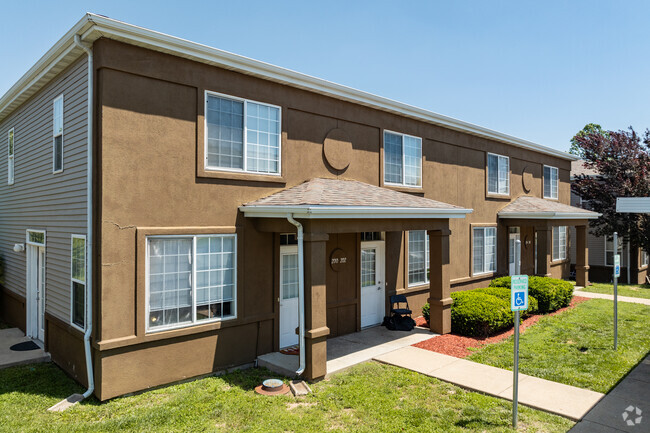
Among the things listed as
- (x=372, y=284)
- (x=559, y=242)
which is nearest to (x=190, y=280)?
(x=372, y=284)

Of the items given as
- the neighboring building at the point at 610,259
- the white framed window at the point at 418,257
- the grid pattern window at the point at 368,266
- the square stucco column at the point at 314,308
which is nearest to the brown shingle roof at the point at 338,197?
the square stucco column at the point at 314,308

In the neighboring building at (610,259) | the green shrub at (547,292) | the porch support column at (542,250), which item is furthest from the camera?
the neighboring building at (610,259)

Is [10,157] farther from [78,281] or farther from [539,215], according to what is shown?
[539,215]

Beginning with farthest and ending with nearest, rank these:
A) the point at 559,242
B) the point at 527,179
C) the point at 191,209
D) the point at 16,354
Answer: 1. the point at 559,242
2. the point at 527,179
3. the point at 16,354
4. the point at 191,209

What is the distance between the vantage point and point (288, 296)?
30.6 ft

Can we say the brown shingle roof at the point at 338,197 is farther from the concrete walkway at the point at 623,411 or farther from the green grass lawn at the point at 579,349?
the concrete walkway at the point at 623,411

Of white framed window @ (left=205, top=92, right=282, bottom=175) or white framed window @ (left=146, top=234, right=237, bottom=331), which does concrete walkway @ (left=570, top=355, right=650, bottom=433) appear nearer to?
white framed window @ (left=146, top=234, right=237, bottom=331)

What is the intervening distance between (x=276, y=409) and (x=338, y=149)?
617 cm

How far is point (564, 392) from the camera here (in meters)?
7.00

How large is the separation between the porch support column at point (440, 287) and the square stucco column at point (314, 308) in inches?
163

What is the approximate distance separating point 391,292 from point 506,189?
7961mm

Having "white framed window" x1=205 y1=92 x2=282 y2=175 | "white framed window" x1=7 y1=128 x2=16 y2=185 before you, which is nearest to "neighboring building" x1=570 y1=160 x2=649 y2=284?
"white framed window" x1=205 y1=92 x2=282 y2=175


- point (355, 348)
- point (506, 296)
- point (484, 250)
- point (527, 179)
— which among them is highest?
point (527, 179)

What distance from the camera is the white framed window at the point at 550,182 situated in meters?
19.3
